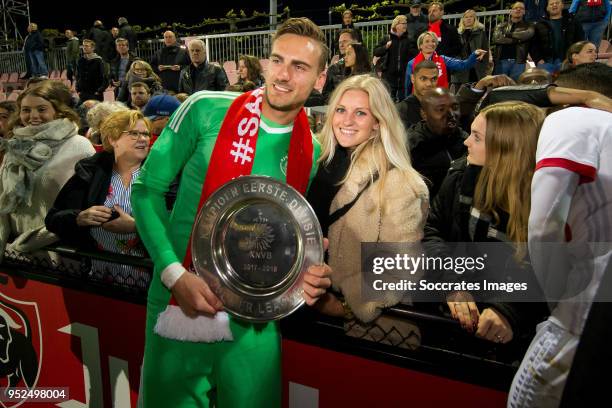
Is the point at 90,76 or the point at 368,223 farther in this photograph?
the point at 90,76

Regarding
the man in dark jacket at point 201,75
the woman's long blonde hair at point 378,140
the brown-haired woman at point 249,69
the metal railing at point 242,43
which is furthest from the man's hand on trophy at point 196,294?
the metal railing at point 242,43

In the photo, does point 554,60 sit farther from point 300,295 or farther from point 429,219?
point 300,295

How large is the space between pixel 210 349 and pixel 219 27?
1383 cm

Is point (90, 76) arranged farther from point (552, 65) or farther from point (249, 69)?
point (552, 65)

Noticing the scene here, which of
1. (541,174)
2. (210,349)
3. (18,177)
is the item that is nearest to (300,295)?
(210,349)

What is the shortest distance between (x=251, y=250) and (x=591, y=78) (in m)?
1.44

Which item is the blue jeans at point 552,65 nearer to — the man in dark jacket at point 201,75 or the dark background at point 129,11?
the man in dark jacket at point 201,75

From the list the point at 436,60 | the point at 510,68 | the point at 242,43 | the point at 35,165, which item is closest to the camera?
the point at 35,165

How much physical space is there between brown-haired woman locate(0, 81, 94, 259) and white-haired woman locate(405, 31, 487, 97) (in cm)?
295

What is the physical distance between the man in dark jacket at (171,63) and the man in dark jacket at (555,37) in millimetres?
4804

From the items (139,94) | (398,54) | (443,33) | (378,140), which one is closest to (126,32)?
(139,94)

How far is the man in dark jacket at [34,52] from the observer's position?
42.5 feet

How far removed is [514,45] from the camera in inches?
253

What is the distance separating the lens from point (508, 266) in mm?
1992
